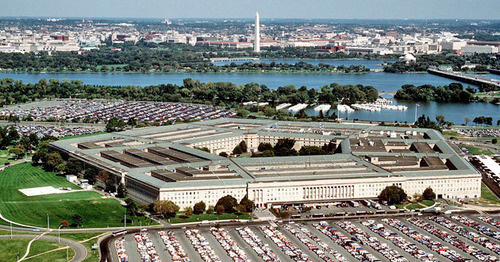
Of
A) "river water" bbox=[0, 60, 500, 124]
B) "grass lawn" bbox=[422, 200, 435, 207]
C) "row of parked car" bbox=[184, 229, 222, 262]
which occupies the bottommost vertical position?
"river water" bbox=[0, 60, 500, 124]

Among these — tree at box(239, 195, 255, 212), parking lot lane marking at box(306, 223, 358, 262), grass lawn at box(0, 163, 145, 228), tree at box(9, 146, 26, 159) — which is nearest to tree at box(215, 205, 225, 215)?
tree at box(239, 195, 255, 212)

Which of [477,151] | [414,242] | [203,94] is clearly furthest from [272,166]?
[203,94]

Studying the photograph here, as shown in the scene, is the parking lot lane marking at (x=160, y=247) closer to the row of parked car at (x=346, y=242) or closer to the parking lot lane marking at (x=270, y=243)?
the parking lot lane marking at (x=270, y=243)

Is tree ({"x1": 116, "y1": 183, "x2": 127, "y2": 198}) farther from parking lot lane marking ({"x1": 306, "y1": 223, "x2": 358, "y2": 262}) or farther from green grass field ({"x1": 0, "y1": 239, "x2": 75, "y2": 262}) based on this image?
parking lot lane marking ({"x1": 306, "y1": 223, "x2": 358, "y2": 262})

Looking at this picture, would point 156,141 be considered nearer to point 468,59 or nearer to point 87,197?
point 87,197

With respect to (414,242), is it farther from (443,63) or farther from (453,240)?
(443,63)

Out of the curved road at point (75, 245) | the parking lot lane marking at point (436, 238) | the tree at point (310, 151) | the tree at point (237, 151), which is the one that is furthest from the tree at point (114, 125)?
the parking lot lane marking at point (436, 238)

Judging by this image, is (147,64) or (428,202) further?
(147,64)
